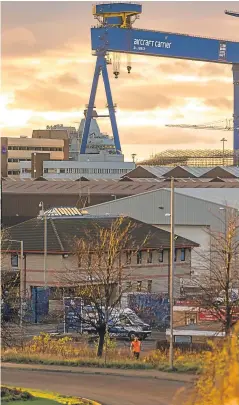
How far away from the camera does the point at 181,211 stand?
46.2 m

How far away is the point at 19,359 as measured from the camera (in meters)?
22.6

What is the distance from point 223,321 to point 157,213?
25.3 meters

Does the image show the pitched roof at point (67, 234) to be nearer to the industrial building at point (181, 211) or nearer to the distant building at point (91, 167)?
the industrial building at point (181, 211)

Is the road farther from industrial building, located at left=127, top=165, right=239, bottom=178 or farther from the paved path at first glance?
industrial building, located at left=127, top=165, right=239, bottom=178

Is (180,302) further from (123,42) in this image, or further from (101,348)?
(123,42)

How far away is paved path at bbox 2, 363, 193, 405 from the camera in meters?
17.8

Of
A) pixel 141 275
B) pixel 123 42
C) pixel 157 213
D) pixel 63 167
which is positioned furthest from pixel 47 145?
pixel 141 275

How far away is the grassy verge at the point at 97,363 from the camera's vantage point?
21250 millimetres

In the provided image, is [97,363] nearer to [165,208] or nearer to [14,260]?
[14,260]

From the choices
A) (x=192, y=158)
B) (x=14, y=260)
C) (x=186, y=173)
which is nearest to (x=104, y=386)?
(x=14, y=260)

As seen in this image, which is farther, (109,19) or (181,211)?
(109,19)

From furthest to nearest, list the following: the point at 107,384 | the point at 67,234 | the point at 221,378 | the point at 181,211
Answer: the point at 181,211, the point at 67,234, the point at 107,384, the point at 221,378

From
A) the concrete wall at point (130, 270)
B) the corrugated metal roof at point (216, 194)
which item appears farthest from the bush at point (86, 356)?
the corrugated metal roof at point (216, 194)

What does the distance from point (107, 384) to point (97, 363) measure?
2.46 metres
